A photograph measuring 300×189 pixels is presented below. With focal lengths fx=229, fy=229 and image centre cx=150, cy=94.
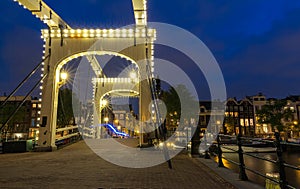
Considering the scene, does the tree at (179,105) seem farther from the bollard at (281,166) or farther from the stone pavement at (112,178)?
the bollard at (281,166)

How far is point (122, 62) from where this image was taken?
14.8m

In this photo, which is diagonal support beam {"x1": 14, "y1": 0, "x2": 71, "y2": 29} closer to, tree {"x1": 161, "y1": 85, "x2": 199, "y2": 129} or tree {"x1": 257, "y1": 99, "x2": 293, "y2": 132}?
tree {"x1": 161, "y1": 85, "x2": 199, "y2": 129}

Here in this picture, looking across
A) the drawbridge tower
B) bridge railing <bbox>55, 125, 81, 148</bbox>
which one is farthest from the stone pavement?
bridge railing <bbox>55, 125, 81, 148</bbox>

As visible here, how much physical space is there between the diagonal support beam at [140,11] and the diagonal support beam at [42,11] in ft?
11.7

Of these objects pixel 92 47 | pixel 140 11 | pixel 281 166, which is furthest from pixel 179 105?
pixel 281 166

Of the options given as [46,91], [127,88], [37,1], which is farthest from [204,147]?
[127,88]

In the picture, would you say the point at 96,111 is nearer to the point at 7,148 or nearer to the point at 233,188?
the point at 7,148

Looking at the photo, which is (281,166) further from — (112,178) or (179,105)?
(179,105)

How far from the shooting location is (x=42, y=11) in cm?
934

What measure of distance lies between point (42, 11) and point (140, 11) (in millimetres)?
4008

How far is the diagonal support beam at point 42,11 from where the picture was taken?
8.91 metres

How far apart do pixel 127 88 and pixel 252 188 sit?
14896mm

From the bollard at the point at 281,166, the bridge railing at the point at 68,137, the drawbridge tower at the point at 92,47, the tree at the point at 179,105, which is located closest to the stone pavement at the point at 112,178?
the bollard at the point at 281,166

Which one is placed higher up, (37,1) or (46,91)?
(37,1)
